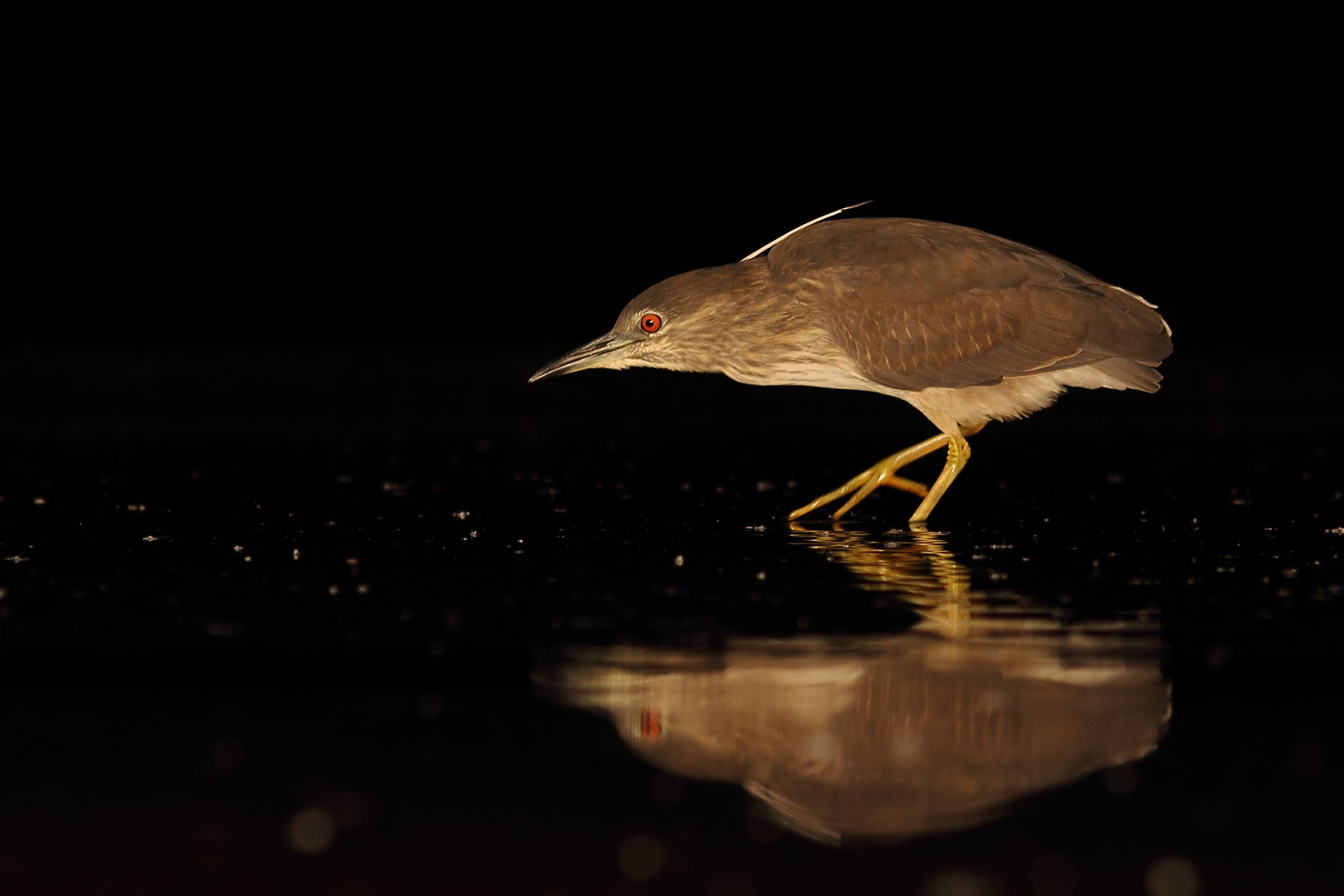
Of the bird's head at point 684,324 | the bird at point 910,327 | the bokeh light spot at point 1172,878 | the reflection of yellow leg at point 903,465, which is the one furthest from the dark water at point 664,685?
the bird's head at point 684,324

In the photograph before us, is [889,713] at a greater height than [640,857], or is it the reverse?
[889,713]

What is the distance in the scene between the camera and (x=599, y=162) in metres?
19.2

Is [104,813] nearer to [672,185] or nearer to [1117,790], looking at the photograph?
[1117,790]

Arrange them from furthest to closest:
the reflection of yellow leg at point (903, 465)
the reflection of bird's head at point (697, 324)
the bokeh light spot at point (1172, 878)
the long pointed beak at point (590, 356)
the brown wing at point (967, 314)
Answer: the long pointed beak at point (590, 356), the reflection of bird's head at point (697, 324), the reflection of yellow leg at point (903, 465), the brown wing at point (967, 314), the bokeh light spot at point (1172, 878)

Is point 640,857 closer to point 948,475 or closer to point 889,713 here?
point 889,713

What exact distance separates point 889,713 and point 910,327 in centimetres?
350

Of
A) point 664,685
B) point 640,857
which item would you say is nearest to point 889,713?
point 664,685

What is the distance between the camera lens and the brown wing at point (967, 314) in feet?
23.5

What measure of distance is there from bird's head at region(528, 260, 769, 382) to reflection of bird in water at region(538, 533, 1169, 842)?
9.23ft

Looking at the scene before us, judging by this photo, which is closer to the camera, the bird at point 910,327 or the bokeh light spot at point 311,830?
the bokeh light spot at point 311,830

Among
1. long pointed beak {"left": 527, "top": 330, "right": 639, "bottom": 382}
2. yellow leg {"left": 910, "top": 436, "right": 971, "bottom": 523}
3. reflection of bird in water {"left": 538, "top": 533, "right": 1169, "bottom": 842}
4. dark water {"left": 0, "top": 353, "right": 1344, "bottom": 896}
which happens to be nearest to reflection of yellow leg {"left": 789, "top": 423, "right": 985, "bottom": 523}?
yellow leg {"left": 910, "top": 436, "right": 971, "bottom": 523}

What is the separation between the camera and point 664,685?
4.34 meters

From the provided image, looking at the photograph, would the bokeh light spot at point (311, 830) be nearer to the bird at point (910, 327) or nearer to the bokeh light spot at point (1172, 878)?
the bokeh light spot at point (1172, 878)

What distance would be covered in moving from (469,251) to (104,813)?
1534 cm
